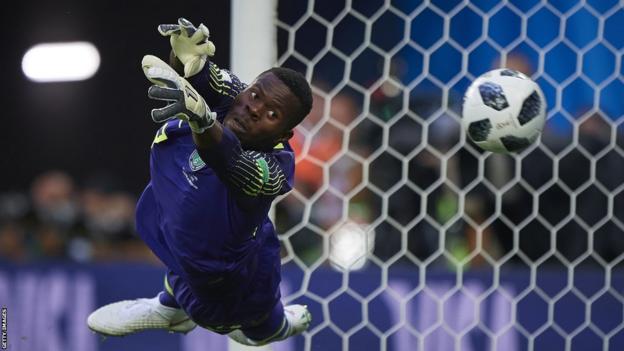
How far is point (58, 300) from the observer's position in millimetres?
4051

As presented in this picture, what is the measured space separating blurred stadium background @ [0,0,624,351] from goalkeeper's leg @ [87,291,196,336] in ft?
2.25

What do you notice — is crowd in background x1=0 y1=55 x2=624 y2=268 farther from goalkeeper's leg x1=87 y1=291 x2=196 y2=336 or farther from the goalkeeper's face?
the goalkeeper's face

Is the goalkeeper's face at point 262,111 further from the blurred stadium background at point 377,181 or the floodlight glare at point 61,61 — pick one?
the floodlight glare at point 61,61

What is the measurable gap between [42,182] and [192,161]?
214 centimetres

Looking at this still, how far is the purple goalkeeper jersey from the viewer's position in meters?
2.75

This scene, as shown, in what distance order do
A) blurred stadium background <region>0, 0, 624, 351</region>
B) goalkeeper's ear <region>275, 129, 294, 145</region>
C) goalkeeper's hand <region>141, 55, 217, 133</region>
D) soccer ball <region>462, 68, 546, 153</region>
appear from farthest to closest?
blurred stadium background <region>0, 0, 624, 351</region> → soccer ball <region>462, 68, 546, 153</region> → goalkeeper's ear <region>275, 129, 294, 145</region> → goalkeeper's hand <region>141, 55, 217, 133</region>

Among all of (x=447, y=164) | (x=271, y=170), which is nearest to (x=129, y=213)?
(x=447, y=164)

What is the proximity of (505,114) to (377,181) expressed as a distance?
3.99ft

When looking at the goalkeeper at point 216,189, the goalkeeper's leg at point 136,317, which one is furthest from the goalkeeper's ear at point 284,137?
the goalkeeper's leg at point 136,317

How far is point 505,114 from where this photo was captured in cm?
323

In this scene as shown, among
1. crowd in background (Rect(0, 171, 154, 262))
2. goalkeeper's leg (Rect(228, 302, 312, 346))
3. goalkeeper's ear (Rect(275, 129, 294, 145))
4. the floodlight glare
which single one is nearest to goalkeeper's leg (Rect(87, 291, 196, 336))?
goalkeeper's leg (Rect(228, 302, 312, 346))

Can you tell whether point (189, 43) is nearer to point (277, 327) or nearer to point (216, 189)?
point (216, 189)

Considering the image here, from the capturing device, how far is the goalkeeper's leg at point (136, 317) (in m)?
3.32

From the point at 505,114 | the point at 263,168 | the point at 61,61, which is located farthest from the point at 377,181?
the point at 263,168
